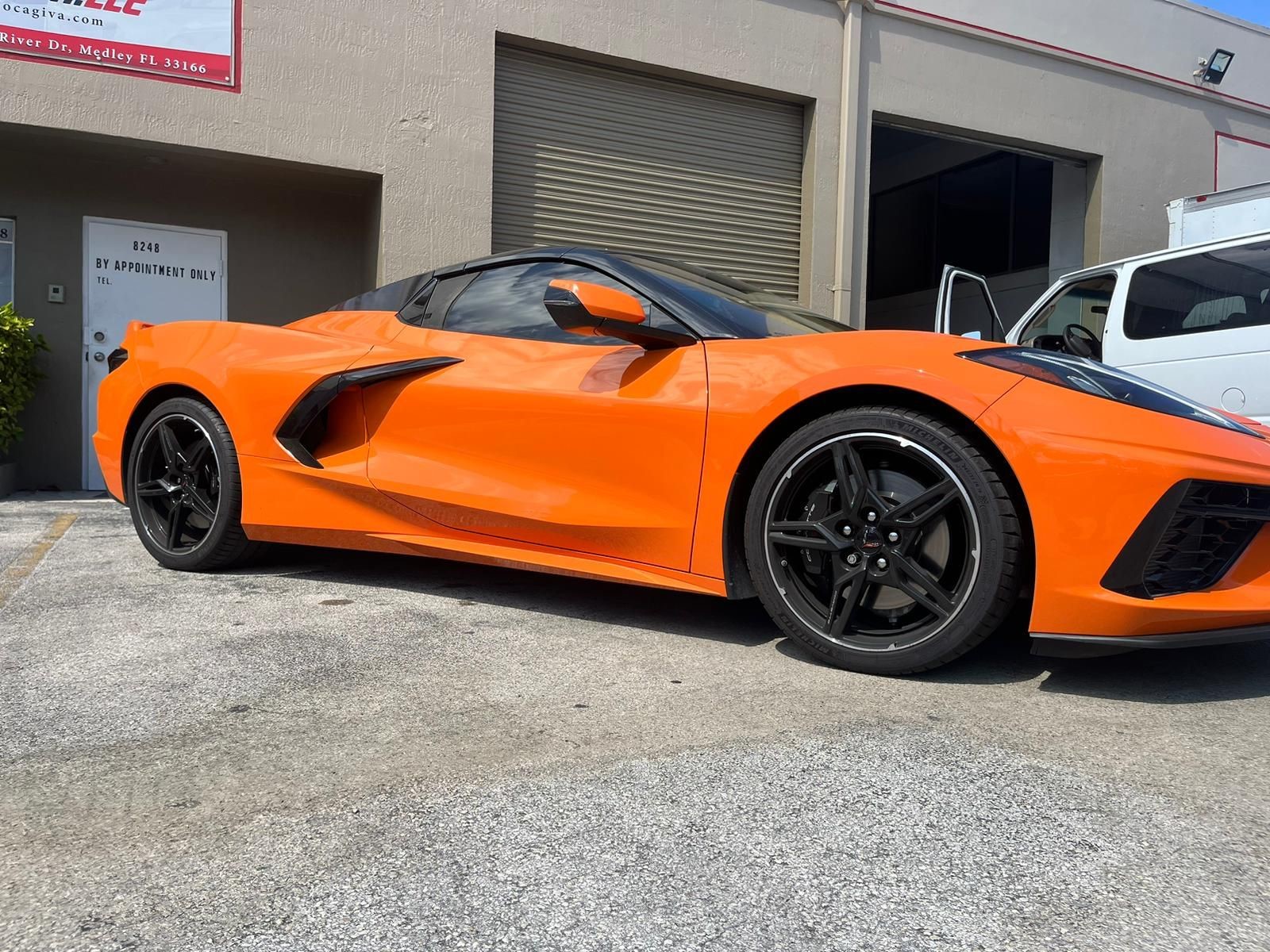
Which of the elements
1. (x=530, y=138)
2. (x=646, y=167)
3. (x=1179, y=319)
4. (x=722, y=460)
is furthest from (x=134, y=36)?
(x=1179, y=319)

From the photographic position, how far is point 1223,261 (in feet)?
17.5

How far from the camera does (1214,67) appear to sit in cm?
1078

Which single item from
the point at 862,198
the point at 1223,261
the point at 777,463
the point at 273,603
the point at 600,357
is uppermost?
the point at 862,198

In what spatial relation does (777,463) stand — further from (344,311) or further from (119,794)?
(344,311)

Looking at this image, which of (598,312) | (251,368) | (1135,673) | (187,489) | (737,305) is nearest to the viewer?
(1135,673)

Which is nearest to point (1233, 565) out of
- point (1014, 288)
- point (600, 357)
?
point (600, 357)

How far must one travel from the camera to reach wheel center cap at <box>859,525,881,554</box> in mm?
2436

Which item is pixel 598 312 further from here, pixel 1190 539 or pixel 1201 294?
pixel 1201 294

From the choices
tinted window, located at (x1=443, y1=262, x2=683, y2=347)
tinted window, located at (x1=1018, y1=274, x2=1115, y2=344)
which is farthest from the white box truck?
tinted window, located at (x1=443, y1=262, x2=683, y2=347)

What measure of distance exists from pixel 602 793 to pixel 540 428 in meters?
1.44

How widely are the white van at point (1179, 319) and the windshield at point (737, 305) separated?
1592 millimetres

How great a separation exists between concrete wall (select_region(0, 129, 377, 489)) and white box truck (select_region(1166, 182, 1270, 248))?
617 cm

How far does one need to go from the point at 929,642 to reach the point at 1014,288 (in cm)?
1145

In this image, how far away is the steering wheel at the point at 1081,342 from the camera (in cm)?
554
